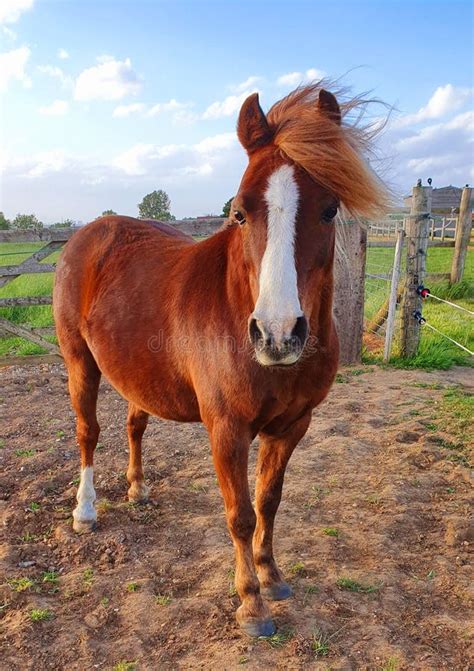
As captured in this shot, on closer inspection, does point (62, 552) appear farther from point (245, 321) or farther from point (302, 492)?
point (245, 321)

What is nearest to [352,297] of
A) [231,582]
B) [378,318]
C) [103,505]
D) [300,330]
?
[378,318]

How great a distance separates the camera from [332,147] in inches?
84.4

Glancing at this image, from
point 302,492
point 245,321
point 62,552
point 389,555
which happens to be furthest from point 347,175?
point 62,552

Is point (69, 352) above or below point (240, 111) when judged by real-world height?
below

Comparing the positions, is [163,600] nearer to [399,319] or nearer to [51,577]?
[51,577]

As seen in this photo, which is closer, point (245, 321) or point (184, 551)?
point (245, 321)

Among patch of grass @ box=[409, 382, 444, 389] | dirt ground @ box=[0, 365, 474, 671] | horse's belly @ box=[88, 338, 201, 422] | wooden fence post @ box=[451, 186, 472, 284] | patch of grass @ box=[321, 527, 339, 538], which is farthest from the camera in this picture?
wooden fence post @ box=[451, 186, 472, 284]

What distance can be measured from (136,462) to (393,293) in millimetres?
4541

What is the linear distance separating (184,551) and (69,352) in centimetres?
160

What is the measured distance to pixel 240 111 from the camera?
232cm

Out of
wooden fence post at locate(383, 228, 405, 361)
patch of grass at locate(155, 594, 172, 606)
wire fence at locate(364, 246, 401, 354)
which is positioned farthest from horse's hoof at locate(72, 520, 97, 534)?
wire fence at locate(364, 246, 401, 354)

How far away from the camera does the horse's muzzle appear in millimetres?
1841

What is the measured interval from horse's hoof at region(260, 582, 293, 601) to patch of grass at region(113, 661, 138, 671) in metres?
0.77

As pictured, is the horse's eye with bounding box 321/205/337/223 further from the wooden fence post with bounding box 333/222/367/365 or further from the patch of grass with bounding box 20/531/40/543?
the wooden fence post with bounding box 333/222/367/365
